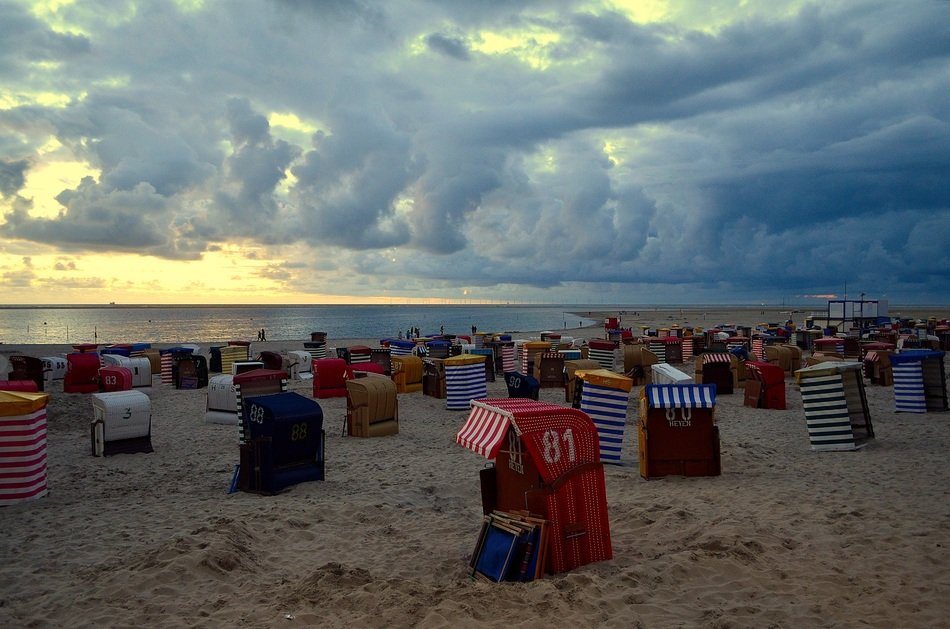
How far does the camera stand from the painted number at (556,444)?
7184 mm

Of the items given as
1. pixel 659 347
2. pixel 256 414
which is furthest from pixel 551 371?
pixel 256 414

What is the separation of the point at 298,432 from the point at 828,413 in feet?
36.1

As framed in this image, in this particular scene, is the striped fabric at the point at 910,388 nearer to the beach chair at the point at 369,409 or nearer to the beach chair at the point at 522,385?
the beach chair at the point at 522,385

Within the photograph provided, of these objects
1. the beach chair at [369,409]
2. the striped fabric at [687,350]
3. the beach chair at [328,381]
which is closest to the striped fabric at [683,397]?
the beach chair at [369,409]

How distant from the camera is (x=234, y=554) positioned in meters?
7.82

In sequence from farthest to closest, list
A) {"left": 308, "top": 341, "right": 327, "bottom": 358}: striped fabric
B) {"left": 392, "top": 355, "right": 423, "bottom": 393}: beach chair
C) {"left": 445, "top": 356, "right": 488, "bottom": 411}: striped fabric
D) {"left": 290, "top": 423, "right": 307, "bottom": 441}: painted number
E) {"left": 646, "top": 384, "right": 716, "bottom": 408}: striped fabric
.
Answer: {"left": 308, "top": 341, "right": 327, "bottom": 358}: striped fabric
{"left": 392, "top": 355, "right": 423, "bottom": 393}: beach chair
{"left": 445, "top": 356, "right": 488, "bottom": 411}: striped fabric
{"left": 290, "top": 423, "right": 307, "bottom": 441}: painted number
{"left": 646, "top": 384, "right": 716, "bottom": 408}: striped fabric

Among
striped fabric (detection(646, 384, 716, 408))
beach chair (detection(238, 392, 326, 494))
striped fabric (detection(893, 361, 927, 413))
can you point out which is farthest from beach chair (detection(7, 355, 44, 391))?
striped fabric (detection(893, 361, 927, 413))

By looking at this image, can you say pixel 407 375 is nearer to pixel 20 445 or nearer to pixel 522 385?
pixel 522 385

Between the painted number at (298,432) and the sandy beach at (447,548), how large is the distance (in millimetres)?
933

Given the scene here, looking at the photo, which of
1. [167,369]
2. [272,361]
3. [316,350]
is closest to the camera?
[272,361]

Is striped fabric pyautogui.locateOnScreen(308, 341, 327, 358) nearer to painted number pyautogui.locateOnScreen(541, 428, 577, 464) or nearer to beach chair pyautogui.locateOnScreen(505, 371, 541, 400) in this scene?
beach chair pyautogui.locateOnScreen(505, 371, 541, 400)

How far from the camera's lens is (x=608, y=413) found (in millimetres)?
13219

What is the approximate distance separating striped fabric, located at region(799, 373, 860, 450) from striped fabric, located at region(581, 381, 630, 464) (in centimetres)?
410

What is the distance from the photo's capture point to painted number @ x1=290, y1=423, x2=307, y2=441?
11422mm
